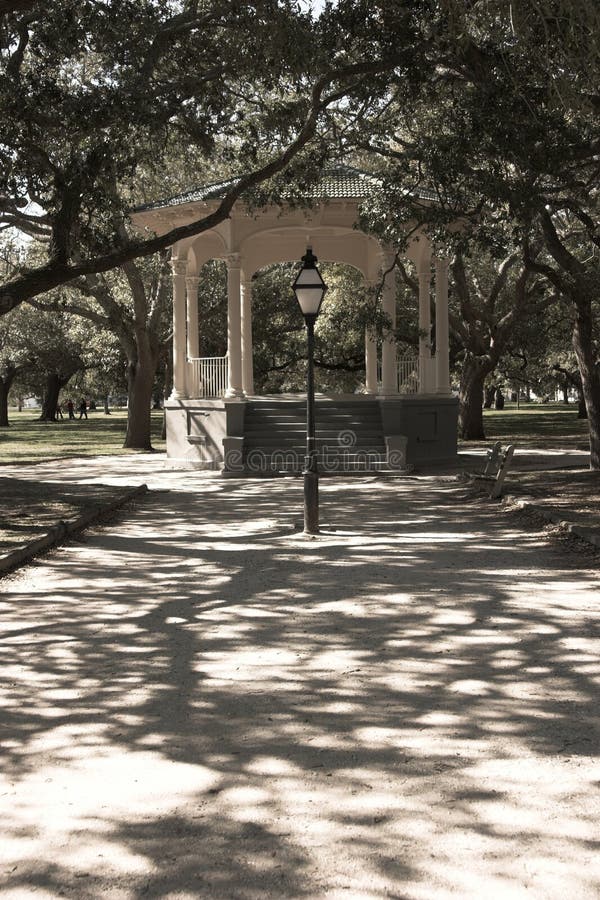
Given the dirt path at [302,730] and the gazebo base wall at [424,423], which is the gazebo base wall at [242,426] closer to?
the gazebo base wall at [424,423]

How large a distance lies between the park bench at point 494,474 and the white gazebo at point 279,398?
17.5 feet

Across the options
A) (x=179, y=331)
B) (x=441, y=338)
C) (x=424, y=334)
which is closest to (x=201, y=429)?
(x=179, y=331)

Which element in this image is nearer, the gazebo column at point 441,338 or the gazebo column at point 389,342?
the gazebo column at point 389,342

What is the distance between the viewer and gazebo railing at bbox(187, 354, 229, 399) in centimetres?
2455

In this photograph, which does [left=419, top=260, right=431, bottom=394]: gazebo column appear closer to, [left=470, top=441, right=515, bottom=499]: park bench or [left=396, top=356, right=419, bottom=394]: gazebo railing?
[left=396, top=356, right=419, bottom=394]: gazebo railing

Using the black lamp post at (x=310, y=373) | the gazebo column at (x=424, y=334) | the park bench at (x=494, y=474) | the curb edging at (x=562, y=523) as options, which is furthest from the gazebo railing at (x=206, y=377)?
the black lamp post at (x=310, y=373)

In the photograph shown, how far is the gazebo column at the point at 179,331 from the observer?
24.3m

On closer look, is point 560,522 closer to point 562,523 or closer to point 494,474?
point 562,523

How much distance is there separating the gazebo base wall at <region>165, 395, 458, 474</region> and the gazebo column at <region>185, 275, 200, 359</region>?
1.80 metres

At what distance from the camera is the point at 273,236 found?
87.2 feet

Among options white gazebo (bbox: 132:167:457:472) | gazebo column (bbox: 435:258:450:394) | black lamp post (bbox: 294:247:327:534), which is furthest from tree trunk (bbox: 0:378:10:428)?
black lamp post (bbox: 294:247:327:534)

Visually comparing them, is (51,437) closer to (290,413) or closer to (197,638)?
(290,413)

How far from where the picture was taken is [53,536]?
36.3ft

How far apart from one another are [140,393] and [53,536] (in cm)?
1899
